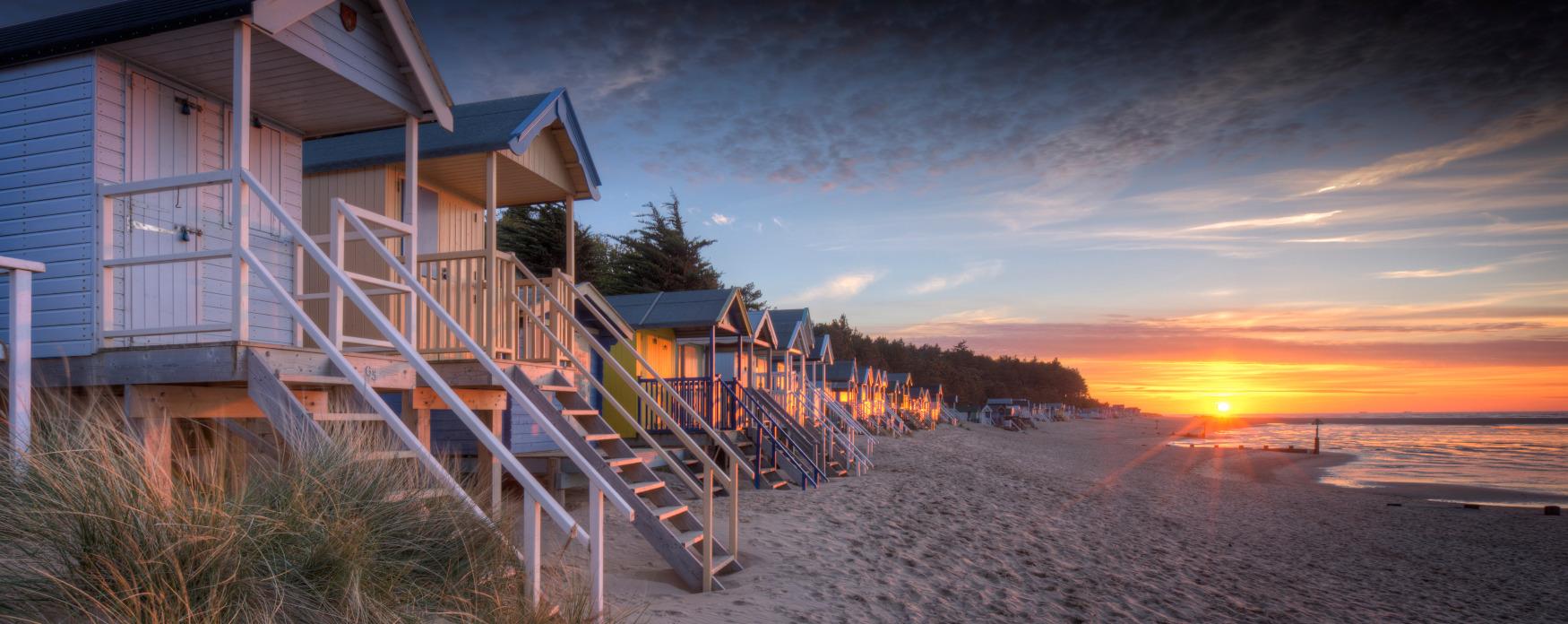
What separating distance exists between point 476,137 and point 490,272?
160 centimetres

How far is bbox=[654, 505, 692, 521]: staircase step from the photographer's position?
7.24 m

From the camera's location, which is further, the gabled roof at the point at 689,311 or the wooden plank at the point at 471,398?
the gabled roof at the point at 689,311

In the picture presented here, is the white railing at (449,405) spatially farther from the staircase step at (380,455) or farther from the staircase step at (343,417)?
the staircase step at (343,417)

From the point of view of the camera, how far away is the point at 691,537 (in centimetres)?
739

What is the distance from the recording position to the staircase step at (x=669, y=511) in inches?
285

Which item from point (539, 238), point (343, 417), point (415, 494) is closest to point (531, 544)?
point (415, 494)

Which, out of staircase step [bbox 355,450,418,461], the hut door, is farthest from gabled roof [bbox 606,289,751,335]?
staircase step [bbox 355,450,418,461]

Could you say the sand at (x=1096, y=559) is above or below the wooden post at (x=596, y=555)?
below

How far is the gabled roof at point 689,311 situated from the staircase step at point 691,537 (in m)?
11.1

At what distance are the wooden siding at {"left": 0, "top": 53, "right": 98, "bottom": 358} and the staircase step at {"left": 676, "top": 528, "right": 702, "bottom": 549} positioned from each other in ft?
15.2

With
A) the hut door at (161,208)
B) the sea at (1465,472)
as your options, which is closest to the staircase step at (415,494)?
the hut door at (161,208)

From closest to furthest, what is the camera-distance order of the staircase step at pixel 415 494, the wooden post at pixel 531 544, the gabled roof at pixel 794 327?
the wooden post at pixel 531 544 → the staircase step at pixel 415 494 → the gabled roof at pixel 794 327

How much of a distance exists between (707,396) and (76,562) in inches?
510

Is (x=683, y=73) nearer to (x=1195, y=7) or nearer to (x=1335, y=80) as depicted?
(x=1195, y=7)
